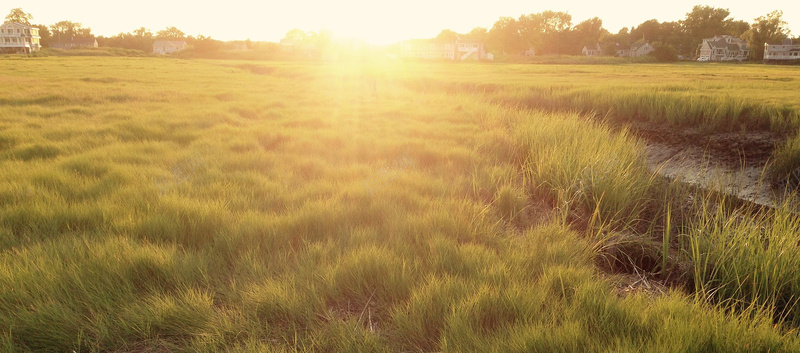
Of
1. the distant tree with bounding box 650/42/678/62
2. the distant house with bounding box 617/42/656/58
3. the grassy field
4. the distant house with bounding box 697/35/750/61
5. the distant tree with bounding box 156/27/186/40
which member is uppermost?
the distant tree with bounding box 156/27/186/40

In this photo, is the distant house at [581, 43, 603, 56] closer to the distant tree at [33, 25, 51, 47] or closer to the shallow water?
the shallow water

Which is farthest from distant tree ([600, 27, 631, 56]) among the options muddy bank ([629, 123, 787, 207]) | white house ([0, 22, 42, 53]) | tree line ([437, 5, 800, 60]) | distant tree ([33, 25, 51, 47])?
distant tree ([33, 25, 51, 47])

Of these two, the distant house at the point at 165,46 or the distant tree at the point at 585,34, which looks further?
the distant house at the point at 165,46

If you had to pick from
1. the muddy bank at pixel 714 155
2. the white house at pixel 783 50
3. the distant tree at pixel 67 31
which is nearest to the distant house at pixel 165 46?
the distant tree at pixel 67 31

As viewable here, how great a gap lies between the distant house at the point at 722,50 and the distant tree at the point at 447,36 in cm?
4510

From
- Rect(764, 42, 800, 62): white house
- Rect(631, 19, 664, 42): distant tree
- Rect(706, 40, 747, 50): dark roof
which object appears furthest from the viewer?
Rect(631, 19, 664, 42): distant tree

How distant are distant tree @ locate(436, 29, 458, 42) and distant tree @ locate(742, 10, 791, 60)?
157 ft

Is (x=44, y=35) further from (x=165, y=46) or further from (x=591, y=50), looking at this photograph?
(x=591, y=50)

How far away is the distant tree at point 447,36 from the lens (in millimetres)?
79688

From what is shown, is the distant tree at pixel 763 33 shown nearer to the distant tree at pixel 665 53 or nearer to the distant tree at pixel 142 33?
the distant tree at pixel 665 53

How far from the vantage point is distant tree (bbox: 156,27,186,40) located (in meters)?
108

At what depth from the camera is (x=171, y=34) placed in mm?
111812

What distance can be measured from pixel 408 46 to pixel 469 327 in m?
87.0

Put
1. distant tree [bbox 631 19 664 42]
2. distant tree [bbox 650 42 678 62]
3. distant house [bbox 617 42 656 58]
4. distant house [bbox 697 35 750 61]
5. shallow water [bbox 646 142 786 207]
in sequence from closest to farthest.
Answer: shallow water [bbox 646 142 786 207] → distant tree [bbox 650 42 678 62] → distant house [bbox 697 35 750 61] → distant house [bbox 617 42 656 58] → distant tree [bbox 631 19 664 42]
